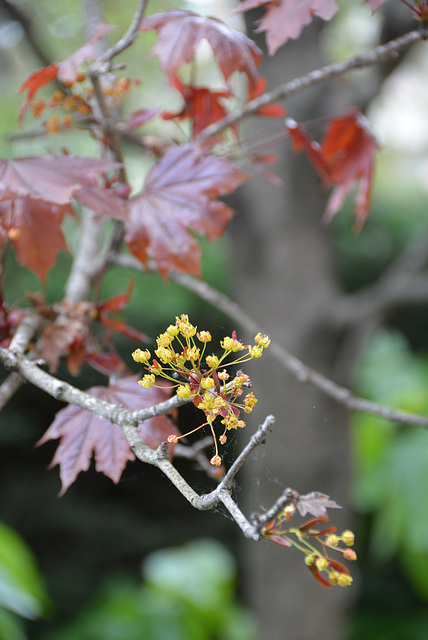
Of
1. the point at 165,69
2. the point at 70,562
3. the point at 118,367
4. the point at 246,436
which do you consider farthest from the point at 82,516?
the point at 165,69

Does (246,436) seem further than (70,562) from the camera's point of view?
No

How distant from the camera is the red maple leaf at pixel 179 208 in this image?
67cm

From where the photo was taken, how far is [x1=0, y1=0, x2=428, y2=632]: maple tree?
0.40m

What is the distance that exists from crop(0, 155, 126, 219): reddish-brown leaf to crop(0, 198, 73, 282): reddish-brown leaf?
3 cm

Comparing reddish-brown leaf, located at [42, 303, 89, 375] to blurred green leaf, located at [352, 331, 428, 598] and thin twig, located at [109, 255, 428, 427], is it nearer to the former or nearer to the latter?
thin twig, located at [109, 255, 428, 427]

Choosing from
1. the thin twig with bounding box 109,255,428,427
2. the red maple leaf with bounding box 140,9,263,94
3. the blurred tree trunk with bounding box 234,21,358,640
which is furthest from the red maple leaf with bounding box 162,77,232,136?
the blurred tree trunk with bounding box 234,21,358,640

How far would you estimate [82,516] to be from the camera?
2398mm

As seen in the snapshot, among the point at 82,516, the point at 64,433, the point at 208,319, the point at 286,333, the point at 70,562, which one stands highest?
the point at 64,433

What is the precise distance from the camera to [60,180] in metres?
0.56

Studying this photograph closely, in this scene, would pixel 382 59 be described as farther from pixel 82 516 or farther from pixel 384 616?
pixel 384 616

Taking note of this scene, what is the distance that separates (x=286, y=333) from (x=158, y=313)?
2.30ft

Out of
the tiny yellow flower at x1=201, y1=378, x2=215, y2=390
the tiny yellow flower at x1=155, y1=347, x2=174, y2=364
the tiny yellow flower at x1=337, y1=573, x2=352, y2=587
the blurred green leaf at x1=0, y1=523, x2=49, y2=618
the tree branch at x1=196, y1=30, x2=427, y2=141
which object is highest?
the tiny yellow flower at x1=155, y1=347, x2=174, y2=364

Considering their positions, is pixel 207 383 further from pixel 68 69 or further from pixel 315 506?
pixel 68 69

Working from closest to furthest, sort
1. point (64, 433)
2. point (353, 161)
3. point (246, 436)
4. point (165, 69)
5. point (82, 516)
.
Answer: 1. point (64, 433)
2. point (165, 69)
3. point (353, 161)
4. point (246, 436)
5. point (82, 516)
